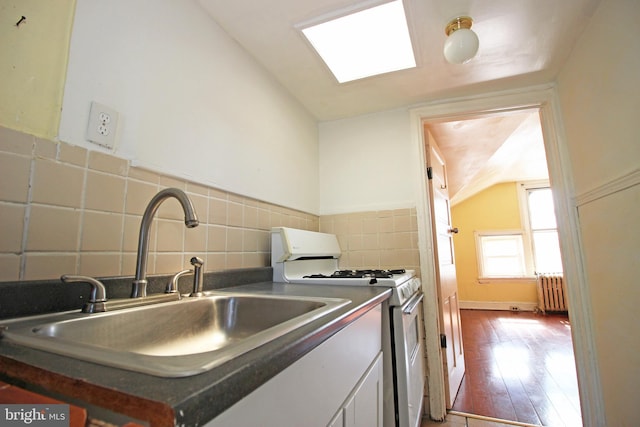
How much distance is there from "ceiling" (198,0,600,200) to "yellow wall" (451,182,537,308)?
3467 millimetres

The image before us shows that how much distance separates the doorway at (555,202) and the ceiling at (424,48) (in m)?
0.08

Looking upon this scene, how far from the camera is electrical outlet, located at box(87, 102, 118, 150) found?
82 centimetres

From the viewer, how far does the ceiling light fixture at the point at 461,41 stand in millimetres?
1257

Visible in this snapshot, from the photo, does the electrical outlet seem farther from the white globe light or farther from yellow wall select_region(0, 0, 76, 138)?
the white globe light

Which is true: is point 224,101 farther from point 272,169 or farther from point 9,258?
point 9,258

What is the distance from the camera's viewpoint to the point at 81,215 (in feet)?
2.58

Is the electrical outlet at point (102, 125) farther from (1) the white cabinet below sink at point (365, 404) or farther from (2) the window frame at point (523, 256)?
(2) the window frame at point (523, 256)

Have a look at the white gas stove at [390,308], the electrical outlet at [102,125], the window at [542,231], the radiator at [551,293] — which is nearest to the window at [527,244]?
the window at [542,231]

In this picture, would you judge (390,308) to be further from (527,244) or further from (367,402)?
(527,244)

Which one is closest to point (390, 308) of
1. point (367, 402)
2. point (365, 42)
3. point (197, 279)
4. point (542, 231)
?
point (367, 402)

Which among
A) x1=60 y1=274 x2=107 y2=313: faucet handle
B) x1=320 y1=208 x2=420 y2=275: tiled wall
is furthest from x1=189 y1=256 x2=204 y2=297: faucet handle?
x1=320 y1=208 x2=420 y2=275: tiled wall

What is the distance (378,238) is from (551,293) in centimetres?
448

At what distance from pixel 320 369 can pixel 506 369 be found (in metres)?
2.72

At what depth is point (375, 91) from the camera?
191cm
